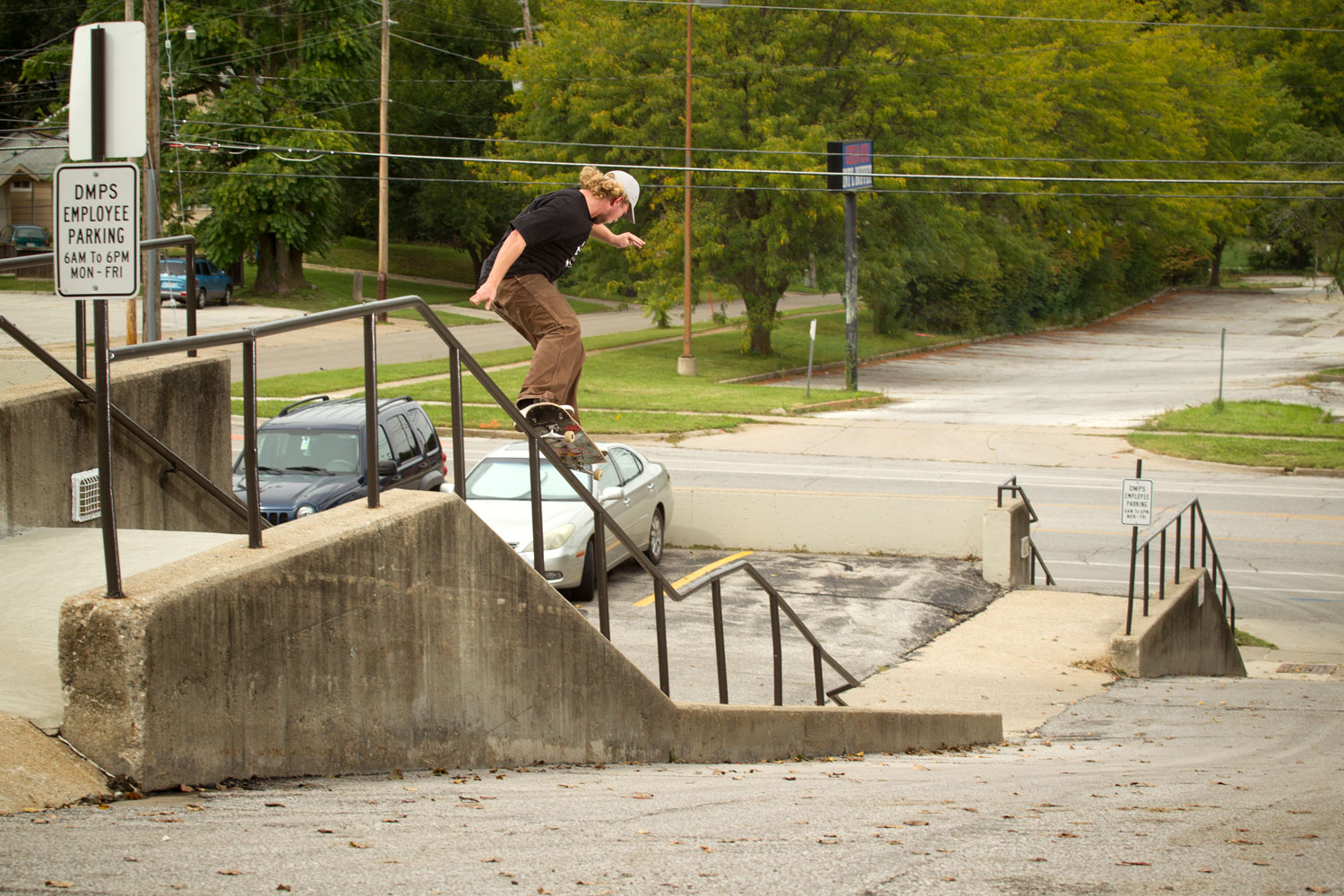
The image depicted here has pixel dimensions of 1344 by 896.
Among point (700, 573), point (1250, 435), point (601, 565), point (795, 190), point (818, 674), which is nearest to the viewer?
point (601, 565)

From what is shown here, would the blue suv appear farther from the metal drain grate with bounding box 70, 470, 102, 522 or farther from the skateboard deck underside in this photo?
the skateboard deck underside

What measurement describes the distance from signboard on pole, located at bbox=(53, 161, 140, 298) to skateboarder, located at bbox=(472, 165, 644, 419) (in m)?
1.92

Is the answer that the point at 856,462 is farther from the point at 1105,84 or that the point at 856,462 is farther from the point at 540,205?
the point at 1105,84

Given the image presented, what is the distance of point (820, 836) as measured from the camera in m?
4.54

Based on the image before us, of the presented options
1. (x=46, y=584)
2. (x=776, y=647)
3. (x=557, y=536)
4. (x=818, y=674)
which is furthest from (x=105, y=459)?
(x=557, y=536)

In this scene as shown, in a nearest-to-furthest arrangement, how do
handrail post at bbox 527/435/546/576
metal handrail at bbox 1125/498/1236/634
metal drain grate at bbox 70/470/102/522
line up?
handrail post at bbox 527/435/546/576 < metal drain grate at bbox 70/470/102/522 < metal handrail at bbox 1125/498/1236/634

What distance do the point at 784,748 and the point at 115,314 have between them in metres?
31.7

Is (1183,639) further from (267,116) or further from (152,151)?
(267,116)

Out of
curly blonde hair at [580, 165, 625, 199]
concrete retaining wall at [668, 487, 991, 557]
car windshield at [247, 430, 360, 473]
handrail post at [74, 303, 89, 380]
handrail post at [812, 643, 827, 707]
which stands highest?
curly blonde hair at [580, 165, 625, 199]

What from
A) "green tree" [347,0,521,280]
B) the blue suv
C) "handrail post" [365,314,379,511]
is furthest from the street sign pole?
"green tree" [347,0,521,280]

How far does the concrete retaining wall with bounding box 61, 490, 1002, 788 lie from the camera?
385 centimetres

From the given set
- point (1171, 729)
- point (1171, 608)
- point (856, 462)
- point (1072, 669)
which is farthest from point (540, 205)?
point (856, 462)

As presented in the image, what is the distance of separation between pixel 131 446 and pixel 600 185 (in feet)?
8.49

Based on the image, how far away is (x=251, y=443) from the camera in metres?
4.18
